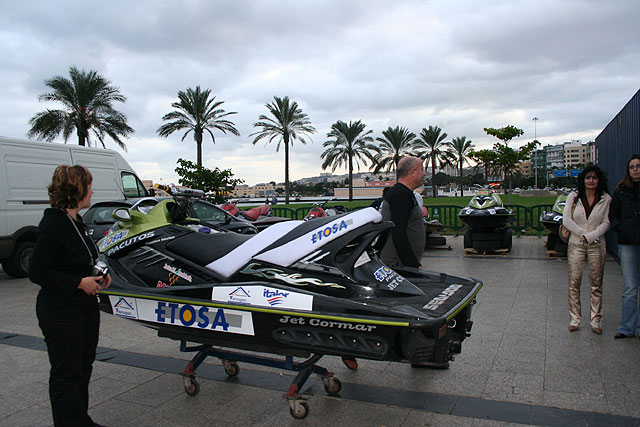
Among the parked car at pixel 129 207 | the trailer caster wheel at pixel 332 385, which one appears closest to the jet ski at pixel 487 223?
the parked car at pixel 129 207

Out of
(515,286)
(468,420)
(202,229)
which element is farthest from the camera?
(515,286)

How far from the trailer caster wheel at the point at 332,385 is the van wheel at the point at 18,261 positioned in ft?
28.2

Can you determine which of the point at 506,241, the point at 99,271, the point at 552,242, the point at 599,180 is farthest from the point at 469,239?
the point at 99,271

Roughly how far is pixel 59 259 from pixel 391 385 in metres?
2.83

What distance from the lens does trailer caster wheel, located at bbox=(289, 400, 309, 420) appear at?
348 centimetres

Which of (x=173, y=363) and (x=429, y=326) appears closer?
(x=429, y=326)

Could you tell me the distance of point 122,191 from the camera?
1267 cm

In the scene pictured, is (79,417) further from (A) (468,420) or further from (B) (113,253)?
(A) (468,420)

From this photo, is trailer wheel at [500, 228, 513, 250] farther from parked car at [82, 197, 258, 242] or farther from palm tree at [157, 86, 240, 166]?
palm tree at [157, 86, 240, 166]

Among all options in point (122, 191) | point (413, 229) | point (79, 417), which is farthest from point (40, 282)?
point (122, 191)

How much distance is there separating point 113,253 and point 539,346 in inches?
171

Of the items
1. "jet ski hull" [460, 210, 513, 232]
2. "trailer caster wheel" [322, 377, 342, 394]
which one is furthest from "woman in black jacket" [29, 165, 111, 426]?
"jet ski hull" [460, 210, 513, 232]

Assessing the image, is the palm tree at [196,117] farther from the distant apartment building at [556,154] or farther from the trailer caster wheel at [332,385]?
the distant apartment building at [556,154]

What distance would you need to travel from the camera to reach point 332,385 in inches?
155
